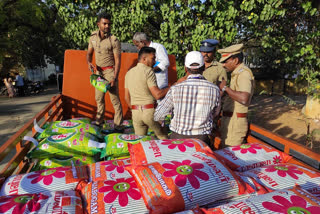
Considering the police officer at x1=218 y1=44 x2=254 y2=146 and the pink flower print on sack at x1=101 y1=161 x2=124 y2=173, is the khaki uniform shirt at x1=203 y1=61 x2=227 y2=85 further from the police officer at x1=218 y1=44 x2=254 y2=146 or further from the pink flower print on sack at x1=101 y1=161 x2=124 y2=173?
the pink flower print on sack at x1=101 y1=161 x2=124 y2=173

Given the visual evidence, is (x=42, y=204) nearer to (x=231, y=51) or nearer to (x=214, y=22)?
(x=231, y=51)

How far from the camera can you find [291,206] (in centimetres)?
133

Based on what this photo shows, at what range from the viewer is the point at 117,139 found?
283cm

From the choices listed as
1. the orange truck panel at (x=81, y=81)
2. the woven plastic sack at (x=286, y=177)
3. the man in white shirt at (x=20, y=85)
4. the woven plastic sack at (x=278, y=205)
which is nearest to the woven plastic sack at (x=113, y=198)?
the woven plastic sack at (x=278, y=205)

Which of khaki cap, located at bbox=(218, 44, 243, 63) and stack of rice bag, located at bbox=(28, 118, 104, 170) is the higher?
khaki cap, located at bbox=(218, 44, 243, 63)

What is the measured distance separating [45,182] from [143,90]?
157 centimetres

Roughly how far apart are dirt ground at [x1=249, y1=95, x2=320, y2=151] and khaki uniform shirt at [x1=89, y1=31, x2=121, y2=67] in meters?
5.82

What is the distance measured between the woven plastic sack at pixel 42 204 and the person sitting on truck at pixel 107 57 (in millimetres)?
2394

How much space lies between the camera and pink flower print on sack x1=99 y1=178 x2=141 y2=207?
1.54 m

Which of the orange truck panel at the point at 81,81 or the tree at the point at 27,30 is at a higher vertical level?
the tree at the point at 27,30

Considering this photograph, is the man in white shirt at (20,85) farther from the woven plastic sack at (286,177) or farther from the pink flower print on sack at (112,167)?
the woven plastic sack at (286,177)

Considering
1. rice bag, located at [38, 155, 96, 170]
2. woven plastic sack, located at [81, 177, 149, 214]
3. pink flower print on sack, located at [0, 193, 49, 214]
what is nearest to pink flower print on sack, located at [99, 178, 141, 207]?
woven plastic sack, located at [81, 177, 149, 214]

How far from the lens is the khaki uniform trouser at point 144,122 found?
295 centimetres

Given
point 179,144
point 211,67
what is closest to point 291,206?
point 179,144
